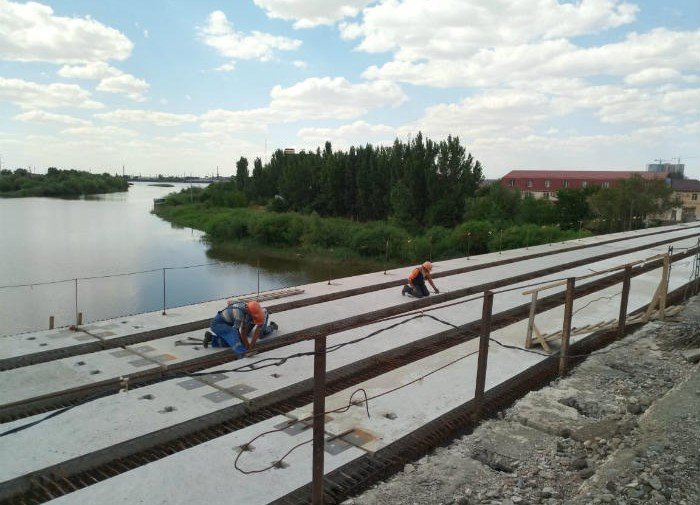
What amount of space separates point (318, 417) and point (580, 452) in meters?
2.52

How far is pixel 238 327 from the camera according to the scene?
6602 mm

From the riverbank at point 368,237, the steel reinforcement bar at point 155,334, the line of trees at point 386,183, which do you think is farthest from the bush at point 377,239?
the steel reinforcement bar at point 155,334

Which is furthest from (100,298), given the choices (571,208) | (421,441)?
(571,208)

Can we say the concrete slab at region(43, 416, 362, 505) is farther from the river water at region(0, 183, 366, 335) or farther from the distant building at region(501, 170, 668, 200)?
the distant building at region(501, 170, 668, 200)

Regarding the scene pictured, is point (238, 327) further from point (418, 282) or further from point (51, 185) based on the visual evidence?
point (51, 185)

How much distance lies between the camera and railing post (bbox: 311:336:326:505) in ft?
11.3

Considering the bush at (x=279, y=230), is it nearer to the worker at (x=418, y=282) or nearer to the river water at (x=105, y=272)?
the river water at (x=105, y=272)

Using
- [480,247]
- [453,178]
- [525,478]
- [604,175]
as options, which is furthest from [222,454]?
[604,175]

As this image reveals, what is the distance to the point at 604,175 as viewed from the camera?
79438 mm

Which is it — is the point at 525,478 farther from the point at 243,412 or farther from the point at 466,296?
the point at 466,296

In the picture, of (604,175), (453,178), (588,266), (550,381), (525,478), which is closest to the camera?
(525,478)

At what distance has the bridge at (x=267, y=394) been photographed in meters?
3.86

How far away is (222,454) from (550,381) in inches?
163

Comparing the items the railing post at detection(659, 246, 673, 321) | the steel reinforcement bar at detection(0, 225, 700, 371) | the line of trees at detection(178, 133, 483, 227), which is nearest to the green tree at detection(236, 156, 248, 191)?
the line of trees at detection(178, 133, 483, 227)
